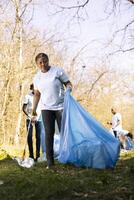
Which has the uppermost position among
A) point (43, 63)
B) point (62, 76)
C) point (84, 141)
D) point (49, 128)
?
point (43, 63)

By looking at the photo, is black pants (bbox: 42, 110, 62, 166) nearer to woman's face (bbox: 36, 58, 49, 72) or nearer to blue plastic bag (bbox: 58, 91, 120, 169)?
blue plastic bag (bbox: 58, 91, 120, 169)

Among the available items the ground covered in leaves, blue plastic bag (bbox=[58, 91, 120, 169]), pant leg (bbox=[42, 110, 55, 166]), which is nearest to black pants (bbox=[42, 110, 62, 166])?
pant leg (bbox=[42, 110, 55, 166])

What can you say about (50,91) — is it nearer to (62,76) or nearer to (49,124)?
(62,76)

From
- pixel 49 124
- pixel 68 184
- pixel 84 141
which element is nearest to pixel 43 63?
pixel 49 124

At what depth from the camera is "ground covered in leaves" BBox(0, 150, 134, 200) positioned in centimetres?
473

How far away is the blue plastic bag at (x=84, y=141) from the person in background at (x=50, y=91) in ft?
0.43

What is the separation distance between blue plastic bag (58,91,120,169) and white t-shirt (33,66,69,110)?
0.15 metres

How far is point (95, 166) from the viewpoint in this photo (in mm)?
6898

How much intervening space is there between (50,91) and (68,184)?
1.93 meters

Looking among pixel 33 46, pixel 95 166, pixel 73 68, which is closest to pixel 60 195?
pixel 95 166

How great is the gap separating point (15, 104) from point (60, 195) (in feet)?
71.0

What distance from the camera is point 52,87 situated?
22.9 ft

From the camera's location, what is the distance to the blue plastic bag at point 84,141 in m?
6.90

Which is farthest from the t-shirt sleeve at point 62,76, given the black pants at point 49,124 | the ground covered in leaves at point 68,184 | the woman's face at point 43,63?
the ground covered in leaves at point 68,184
